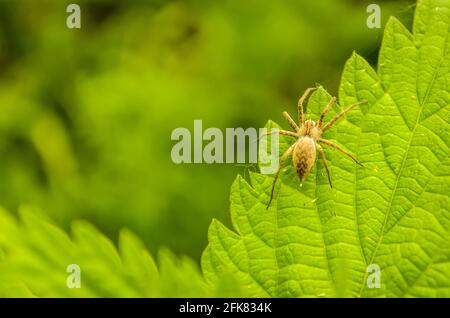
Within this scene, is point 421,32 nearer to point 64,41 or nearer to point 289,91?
point 289,91

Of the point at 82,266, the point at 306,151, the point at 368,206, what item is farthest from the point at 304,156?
the point at 82,266

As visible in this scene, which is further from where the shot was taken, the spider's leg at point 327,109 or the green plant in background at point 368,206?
the spider's leg at point 327,109

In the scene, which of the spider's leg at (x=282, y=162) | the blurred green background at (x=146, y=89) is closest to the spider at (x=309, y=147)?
the spider's leg at (x=282, y=162)

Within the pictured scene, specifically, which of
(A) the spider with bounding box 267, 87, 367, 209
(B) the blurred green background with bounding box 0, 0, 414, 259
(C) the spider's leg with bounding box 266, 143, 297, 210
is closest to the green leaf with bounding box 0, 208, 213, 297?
(C) the spider's leg with bounding box 266, 143, 297, 210

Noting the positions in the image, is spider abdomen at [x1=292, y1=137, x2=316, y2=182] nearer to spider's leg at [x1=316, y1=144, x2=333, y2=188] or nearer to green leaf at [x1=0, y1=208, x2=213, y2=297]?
spider's leg at [x1=316, y1=144, x2=333, y2=188]

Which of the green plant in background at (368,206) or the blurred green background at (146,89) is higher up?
the blurred green background at (146,89)

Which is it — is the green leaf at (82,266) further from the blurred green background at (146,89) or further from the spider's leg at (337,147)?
the blurred green background at (146,89)

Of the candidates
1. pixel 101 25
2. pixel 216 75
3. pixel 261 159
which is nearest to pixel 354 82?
pixel 261 159
